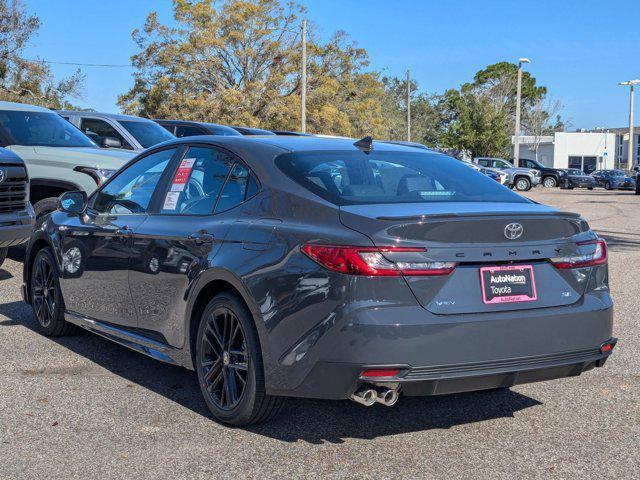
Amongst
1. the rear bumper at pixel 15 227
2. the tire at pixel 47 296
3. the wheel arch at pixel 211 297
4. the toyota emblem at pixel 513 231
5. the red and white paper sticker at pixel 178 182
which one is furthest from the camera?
the rear bumper at pixel 15 227

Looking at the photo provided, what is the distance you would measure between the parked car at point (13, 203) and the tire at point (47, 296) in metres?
2.47

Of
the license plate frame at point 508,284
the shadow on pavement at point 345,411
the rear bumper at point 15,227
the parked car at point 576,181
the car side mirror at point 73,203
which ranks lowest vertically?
the parked car at point 576,181

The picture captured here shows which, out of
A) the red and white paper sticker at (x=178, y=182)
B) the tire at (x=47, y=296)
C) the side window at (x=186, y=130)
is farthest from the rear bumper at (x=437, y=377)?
the side window at (x=186, y=130)

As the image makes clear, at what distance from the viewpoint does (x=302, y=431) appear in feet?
15.8

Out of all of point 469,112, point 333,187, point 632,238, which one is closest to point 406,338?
point 333,187

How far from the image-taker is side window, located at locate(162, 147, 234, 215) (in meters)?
5.23

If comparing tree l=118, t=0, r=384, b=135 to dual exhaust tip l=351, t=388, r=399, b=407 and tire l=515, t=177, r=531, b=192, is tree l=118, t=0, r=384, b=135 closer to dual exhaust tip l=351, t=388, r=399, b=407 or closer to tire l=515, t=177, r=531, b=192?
tire l=515, t=177, r=531, b=192

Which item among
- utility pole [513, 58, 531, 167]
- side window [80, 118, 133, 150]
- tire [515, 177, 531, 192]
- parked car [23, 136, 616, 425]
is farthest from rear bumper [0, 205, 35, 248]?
utility pole [513, 58, 531, 167]

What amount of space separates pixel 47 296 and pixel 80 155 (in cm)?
462

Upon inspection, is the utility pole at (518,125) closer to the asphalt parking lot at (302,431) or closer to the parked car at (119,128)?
the parked car at (119,128)

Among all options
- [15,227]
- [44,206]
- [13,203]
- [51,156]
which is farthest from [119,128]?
[15,227]

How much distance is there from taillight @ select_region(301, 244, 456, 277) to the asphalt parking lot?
939 millimetres

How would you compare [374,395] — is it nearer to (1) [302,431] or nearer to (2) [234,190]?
(1) [302,431]

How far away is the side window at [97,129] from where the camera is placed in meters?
14.7
